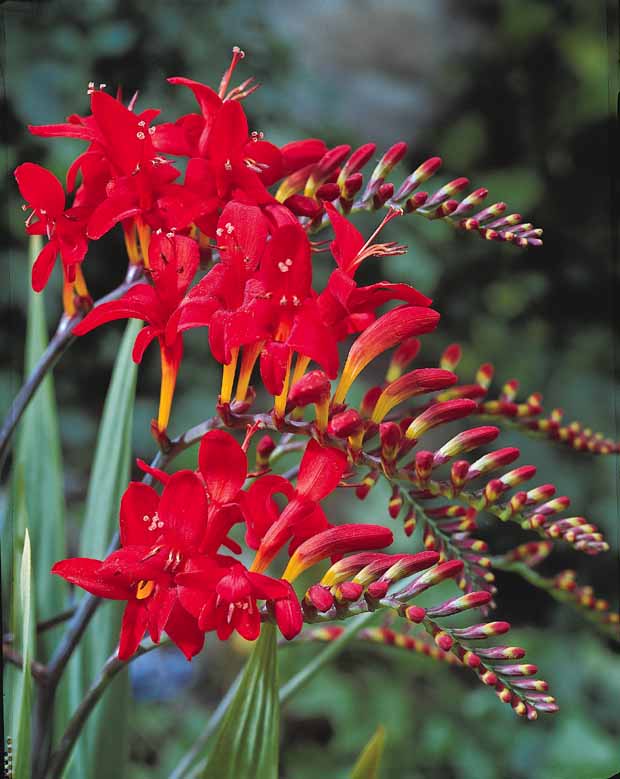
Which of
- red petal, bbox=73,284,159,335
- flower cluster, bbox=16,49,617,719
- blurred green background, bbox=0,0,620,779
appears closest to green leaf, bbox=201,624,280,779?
flower cluster, bbox=16,49,617,719

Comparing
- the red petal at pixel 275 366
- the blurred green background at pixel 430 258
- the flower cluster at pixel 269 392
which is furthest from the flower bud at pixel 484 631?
the blurred green background at pixel 430 258

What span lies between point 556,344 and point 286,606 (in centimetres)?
73

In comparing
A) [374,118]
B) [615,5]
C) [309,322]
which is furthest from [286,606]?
[615,5]

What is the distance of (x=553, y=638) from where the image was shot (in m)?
0.89

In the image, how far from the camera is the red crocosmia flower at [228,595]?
295 millimetres

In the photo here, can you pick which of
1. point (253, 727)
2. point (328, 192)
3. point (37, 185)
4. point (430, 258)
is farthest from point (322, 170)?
point (430, 258)

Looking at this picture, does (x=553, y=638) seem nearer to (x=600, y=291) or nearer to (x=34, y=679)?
(x=600, y=291)

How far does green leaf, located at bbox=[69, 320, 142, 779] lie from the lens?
0.46 meters

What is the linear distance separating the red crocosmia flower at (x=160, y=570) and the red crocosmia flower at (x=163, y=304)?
0.04 m

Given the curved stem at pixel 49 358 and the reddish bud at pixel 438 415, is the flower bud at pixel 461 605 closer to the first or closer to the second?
the reddish bud at pixel 438 415

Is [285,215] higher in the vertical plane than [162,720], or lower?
higher

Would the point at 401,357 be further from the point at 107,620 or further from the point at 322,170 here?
the point at 107,620

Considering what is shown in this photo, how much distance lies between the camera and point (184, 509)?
1.05 ft

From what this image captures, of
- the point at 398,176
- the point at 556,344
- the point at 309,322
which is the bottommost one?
the point at 309,322
